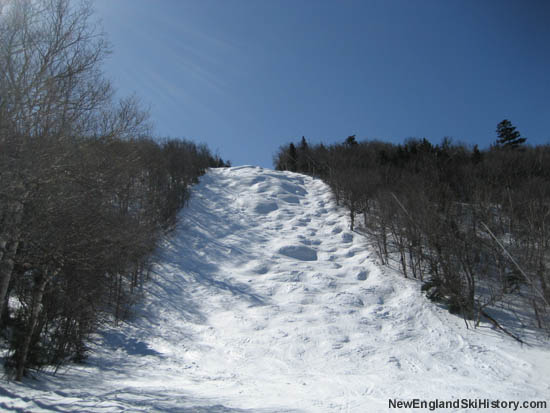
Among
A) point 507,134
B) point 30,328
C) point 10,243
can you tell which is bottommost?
point 30,328

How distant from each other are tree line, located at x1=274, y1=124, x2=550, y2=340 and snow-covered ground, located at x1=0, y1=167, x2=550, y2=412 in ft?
3.49

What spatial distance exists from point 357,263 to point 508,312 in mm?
5966

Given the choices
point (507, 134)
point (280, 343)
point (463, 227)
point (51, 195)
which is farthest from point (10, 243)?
point (507, 134)

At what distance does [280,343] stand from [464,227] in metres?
8.90

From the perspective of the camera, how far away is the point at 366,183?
18.1 m

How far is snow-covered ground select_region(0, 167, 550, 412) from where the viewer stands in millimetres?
6488

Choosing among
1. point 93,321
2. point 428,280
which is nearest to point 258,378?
point 93,321

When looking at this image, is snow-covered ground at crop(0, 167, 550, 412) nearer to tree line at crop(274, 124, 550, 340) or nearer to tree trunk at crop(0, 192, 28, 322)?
tree line at crop(274, 124, 550, 340)

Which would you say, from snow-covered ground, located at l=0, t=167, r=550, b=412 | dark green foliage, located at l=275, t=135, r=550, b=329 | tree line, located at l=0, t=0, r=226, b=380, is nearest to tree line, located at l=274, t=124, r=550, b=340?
dark green foliage, located at l=275, t=135, r=550, b=329

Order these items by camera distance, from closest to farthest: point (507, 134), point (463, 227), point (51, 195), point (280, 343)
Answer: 1. point (51, 195)
2. point (280, 343)
3. point (463, 227)
4. point (507, 134)

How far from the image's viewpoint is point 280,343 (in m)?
10.3

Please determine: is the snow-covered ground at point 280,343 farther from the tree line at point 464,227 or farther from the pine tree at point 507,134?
the pine tree at point 507,134

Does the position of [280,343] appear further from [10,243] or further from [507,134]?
→ [507,134]

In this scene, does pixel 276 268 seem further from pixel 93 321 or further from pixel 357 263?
pixel 93 321
